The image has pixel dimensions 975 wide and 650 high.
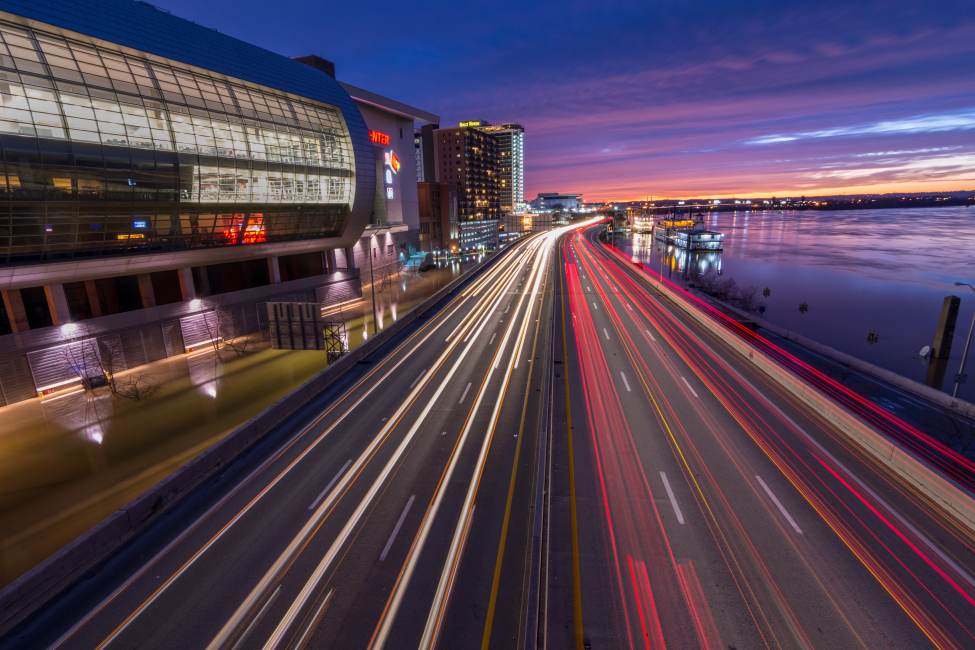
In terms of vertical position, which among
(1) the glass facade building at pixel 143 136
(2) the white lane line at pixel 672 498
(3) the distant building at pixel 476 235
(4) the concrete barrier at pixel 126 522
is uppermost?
(1) the glass facade building at pixel 143 136

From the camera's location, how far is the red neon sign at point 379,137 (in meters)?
68.4

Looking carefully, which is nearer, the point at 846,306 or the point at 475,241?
the point at 846,306

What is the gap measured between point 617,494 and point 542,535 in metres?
3.59

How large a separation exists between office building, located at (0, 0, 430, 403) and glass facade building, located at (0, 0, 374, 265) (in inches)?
3.5

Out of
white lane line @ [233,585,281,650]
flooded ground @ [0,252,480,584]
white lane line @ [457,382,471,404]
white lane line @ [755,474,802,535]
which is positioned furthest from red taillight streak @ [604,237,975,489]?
flooded ground @ [0,252,480,584]

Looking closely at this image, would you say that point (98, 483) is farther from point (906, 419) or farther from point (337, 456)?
point (906, 419)

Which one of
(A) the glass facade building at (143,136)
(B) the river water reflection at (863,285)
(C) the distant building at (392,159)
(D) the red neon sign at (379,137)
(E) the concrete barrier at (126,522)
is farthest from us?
(C) the distant building at (392,159)

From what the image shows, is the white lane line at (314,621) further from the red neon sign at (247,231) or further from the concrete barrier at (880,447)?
the red neon sign at (247,231)

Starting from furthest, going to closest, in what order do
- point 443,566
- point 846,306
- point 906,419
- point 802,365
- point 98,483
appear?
point 846,306, point 802,365, point 906,419, point 98,483, point 443,566

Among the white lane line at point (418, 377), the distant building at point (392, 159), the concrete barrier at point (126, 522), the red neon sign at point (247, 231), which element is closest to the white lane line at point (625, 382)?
the white lane line at point (418, 377)

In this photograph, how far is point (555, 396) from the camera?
2288 centimetres

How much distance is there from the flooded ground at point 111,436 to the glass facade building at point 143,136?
31.2 feet

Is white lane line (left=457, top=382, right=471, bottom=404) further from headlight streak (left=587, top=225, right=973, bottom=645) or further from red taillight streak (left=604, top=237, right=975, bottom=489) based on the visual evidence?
red taillight streak (left=604, top=237, right=975, bottom=489)

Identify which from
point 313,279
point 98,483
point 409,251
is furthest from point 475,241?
point 98,483
